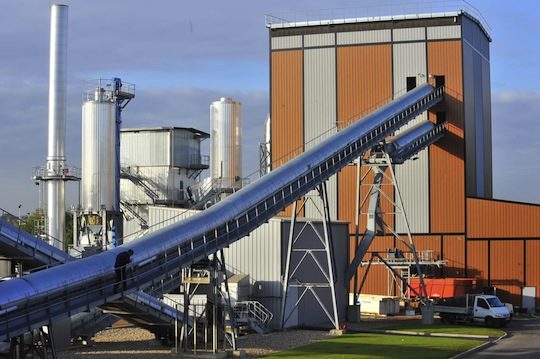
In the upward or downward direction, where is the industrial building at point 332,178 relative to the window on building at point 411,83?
downward

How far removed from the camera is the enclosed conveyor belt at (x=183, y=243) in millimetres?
25438

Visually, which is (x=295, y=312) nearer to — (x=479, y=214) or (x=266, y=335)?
(x=266, y=335)

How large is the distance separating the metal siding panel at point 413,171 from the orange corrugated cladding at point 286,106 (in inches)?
302

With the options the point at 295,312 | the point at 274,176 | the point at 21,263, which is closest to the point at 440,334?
the point at 295,312

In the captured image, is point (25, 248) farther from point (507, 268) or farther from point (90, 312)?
point (507, 268)

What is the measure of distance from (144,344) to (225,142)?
131 ft

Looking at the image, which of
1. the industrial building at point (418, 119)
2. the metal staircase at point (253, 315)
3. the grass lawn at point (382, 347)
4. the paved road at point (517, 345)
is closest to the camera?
the grass lawn at point (382, 347)

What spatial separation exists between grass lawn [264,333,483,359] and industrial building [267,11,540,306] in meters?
24.1

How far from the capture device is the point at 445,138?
2699 inches

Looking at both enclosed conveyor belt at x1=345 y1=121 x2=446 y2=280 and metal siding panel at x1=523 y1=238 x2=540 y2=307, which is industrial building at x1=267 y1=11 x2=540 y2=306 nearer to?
metal siding panel at x1=523 y1=238 x2=540 y2=307

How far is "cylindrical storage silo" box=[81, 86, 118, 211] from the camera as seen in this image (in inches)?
2298

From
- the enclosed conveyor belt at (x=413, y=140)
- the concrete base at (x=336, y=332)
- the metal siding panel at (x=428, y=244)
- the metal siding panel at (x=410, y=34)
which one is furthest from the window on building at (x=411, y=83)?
the concrete base at (x=336, y=332)

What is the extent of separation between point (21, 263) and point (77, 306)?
8.19m

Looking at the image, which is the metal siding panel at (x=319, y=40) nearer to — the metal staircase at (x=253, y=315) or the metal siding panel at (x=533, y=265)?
the metal siding panel at (x=533, y=265)
